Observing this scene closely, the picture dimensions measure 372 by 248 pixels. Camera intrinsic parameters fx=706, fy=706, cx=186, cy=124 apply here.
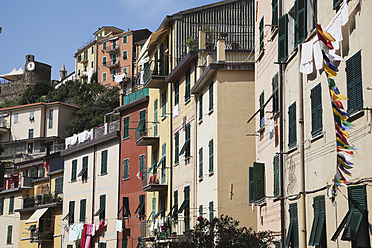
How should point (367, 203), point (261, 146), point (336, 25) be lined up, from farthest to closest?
point (261, 146) < point (336, 25) < point (367, 203)

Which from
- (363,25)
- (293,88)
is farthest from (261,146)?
(363,25)

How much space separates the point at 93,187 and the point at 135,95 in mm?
7474

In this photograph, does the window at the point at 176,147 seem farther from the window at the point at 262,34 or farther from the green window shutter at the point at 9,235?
the green window shutter at the point at 9,235

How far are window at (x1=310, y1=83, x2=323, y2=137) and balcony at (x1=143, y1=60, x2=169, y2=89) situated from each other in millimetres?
20427

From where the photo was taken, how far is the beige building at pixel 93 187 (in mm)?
45281

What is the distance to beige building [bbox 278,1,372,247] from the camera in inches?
587

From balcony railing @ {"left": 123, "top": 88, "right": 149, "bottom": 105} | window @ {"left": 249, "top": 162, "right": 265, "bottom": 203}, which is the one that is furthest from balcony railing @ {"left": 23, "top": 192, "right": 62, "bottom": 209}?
window @ {"left": 249, "top": 162, "right": 265, "bottom": 203}

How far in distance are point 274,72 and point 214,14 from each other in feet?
50.2

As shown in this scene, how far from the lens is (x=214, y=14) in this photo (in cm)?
3775

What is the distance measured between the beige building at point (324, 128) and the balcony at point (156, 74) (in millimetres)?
16950

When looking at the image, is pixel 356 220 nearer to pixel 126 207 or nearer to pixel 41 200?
pixel 126 207

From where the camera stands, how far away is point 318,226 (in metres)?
17.8

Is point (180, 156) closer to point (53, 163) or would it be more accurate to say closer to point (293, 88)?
point (293, 88)

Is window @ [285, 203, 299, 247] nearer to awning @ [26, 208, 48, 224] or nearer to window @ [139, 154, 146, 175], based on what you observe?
window @ [139, 154, 146, 175]
